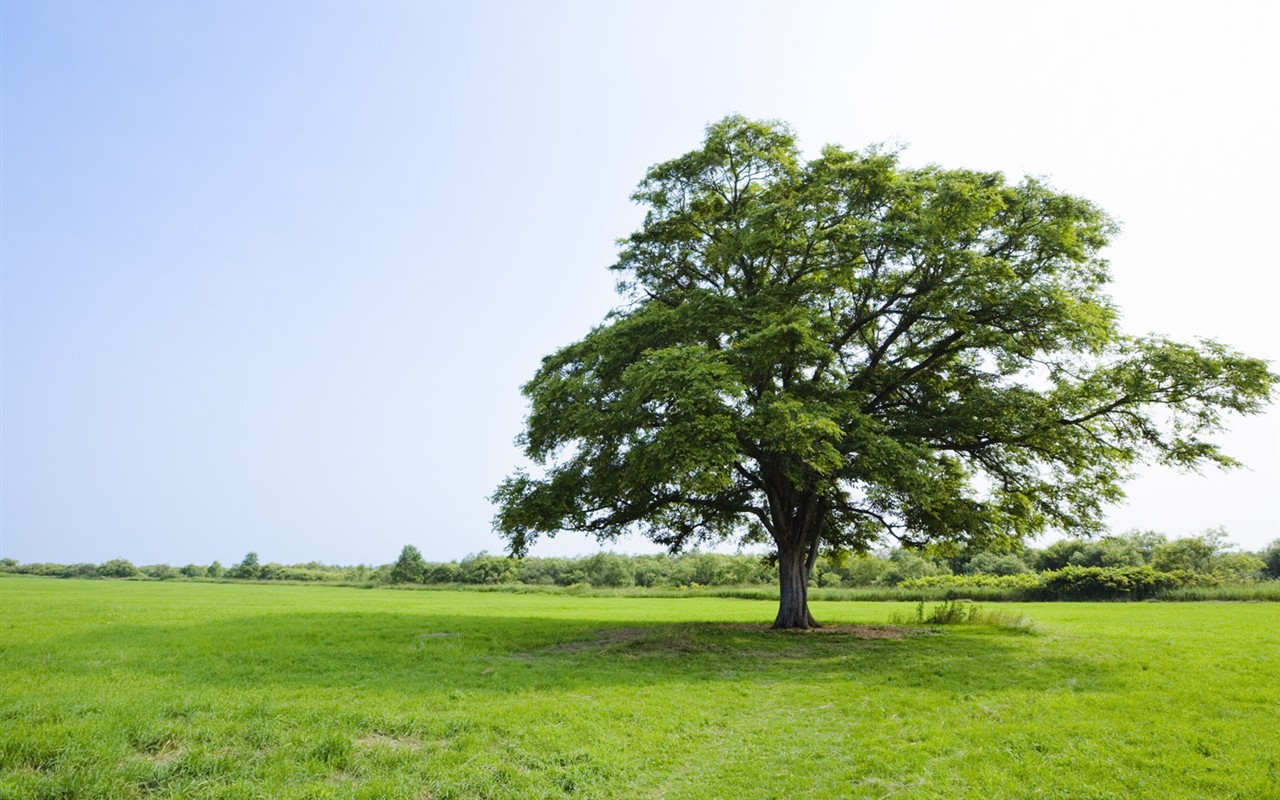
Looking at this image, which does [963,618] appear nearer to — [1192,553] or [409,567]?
[1192,553]

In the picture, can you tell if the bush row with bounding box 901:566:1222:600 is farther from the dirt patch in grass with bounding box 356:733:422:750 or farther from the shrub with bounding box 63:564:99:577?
the shrub with bounding box 63:564:99:577

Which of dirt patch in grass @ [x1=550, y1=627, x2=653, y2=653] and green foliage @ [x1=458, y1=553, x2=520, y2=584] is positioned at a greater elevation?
dirt patch in grass @ [x1=550, y1=627, x2=653, y2=653]

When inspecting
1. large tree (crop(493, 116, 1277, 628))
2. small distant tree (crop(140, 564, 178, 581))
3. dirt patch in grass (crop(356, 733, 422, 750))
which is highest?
large tree (crop(493, 116, 1277, 628))

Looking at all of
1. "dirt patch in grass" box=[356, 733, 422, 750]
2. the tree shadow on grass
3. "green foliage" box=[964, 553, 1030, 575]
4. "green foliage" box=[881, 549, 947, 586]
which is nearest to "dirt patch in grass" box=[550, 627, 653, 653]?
the tree shadow on grass

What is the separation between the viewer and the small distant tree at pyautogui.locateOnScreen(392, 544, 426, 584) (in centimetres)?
8856

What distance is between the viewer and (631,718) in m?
10.6

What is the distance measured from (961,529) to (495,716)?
18494 millimetres

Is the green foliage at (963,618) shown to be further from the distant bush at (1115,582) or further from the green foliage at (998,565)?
the green foliage at (998,565)

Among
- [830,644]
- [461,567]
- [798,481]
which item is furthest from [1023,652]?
[461,567]

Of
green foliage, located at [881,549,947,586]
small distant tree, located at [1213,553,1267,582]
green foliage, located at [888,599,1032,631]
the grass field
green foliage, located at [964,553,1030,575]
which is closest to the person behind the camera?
the grass field

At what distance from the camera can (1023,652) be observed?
17.7 meters

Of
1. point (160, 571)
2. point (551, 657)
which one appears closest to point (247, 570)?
point (160, 571)

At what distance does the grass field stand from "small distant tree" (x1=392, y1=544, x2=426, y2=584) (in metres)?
72.1

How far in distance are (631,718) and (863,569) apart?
77907 mm
